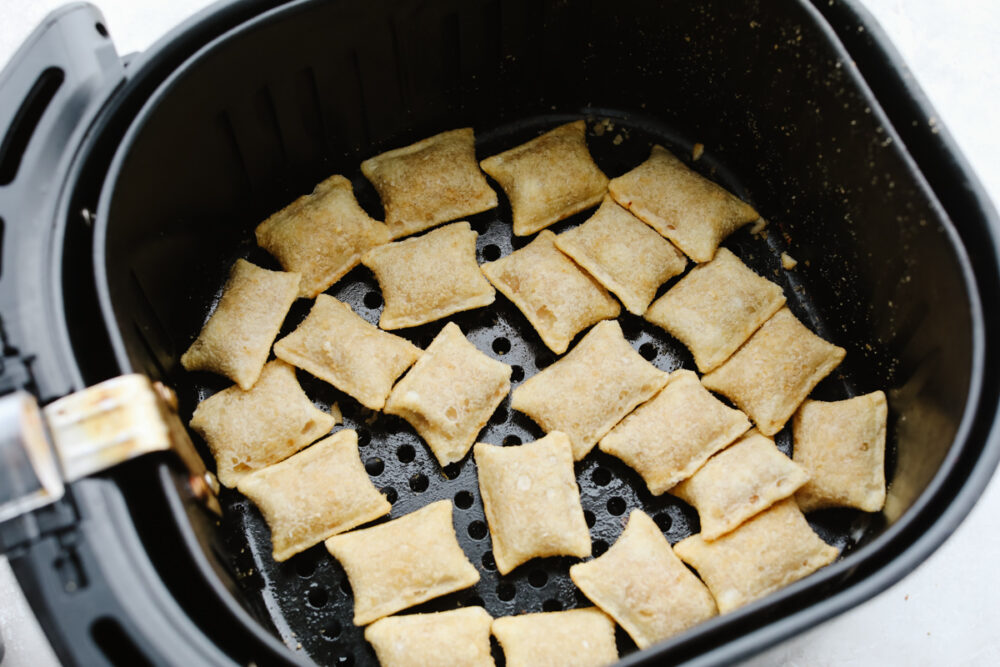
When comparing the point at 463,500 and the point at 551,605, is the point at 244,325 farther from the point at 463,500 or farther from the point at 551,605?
the point at 551,605

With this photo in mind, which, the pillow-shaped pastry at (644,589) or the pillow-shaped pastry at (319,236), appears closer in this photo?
the pillow-shaped pastry at (644,589)

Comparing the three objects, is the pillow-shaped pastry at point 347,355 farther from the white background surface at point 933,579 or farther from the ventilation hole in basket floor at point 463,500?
the white background surface at point 933,579

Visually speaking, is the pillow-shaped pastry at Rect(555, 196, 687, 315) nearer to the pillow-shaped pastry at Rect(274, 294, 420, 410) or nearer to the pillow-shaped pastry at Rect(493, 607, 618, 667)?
the pillow-shaped pastry at Rect(274, 294, 420, 410)

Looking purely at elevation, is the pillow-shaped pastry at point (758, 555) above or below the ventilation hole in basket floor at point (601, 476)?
below

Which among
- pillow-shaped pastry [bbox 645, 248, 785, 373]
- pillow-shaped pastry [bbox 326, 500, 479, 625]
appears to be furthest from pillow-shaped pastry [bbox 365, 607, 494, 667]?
pillow-shaped pastry [bbox 645, 248, 785, 373]

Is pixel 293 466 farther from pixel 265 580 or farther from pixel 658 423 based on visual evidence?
pixel 658 423

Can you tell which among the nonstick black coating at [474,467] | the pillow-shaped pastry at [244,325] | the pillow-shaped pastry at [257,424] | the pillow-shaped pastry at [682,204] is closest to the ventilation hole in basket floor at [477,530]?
the nonstick black coating at [474,467]

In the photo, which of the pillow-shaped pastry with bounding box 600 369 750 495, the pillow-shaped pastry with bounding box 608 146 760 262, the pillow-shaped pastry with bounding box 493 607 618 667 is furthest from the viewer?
the pillow-shaped pastry with bounding box 608 146 760 262
